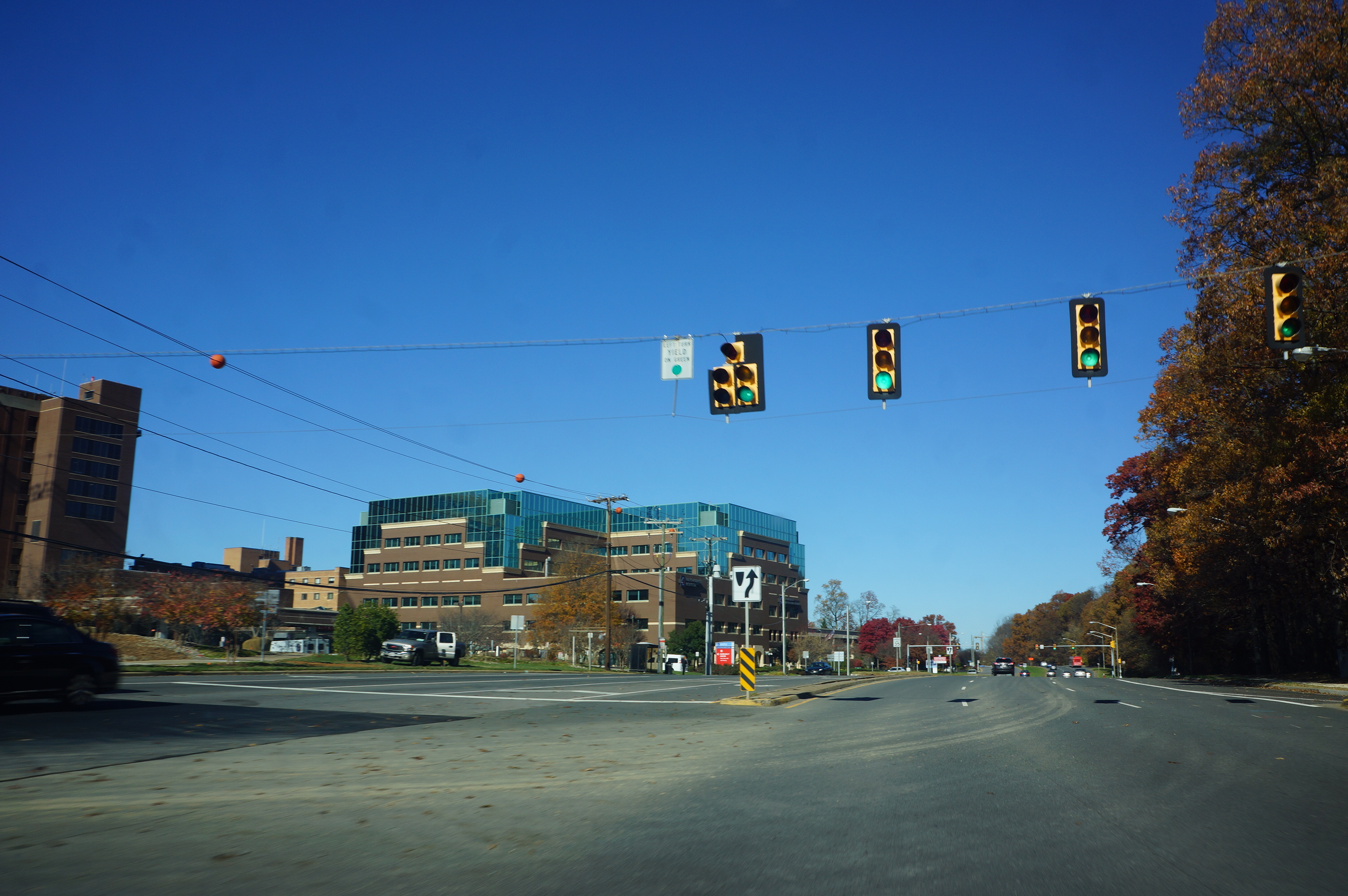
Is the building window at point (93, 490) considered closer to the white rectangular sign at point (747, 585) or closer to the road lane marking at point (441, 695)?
the road lane marking at point (441, 695)

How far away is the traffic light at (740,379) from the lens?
51.3ft

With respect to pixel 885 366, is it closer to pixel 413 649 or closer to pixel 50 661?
pixel 50 661

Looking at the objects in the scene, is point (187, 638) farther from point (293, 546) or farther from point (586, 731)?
point (293, 546)

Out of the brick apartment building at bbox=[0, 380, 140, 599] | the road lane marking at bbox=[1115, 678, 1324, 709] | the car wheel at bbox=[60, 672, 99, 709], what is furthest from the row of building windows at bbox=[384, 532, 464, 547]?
the car wheel at bbox=[60, 672, 99, 709]

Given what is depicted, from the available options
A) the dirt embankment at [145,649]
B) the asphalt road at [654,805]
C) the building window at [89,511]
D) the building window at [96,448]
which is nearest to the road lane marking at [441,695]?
the asphalt road at [654,805]

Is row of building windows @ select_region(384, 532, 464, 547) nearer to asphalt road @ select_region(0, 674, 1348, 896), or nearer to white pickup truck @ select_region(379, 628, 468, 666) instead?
white pickup truck @ select_region(379, 628, 468, 666)

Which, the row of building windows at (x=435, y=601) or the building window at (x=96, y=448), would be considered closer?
the building window at (x=96, y=448)

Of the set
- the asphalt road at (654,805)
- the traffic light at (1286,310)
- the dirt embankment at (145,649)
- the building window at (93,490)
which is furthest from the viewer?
the building window at (93,490)

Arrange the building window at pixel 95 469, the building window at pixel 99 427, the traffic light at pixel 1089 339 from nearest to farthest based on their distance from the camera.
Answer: the traffic light at pixel 1089 339, the building window at pixel 95 469, the building window at pixel 99 427

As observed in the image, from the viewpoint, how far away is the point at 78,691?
53.4ft

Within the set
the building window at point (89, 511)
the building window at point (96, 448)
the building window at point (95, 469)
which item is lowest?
the building window at point (89, 511)

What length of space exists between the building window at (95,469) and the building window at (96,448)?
2.66ft

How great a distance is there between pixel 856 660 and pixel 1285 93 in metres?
123

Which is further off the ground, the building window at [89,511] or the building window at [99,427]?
the building window at [99,427]
